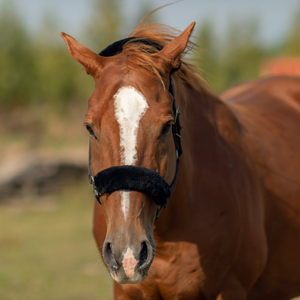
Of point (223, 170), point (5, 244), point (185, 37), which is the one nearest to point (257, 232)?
point (223, 170)

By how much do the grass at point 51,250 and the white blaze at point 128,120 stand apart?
720 millimetres

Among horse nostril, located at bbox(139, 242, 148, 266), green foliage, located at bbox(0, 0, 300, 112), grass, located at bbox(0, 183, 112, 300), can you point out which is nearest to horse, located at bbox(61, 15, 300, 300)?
horse nostril, located at bbox(139, 242, 148, 266)

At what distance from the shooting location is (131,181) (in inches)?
64.3

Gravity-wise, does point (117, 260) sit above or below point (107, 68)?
below

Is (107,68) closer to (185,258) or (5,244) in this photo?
(185,258)

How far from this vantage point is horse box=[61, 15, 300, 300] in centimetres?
166

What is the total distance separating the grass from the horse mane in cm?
107

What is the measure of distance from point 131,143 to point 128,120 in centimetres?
10

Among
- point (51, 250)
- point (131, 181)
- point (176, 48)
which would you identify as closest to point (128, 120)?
point (131, 181)

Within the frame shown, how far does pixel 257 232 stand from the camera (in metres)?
2.32

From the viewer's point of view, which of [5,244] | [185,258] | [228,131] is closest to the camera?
[185,258]

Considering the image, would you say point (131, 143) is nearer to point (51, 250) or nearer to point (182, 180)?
point (182, 180)

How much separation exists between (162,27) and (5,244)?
559 cm

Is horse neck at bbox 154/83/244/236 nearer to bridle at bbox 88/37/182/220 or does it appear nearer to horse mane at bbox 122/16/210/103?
horse mane at bbox 122/16/210/103
